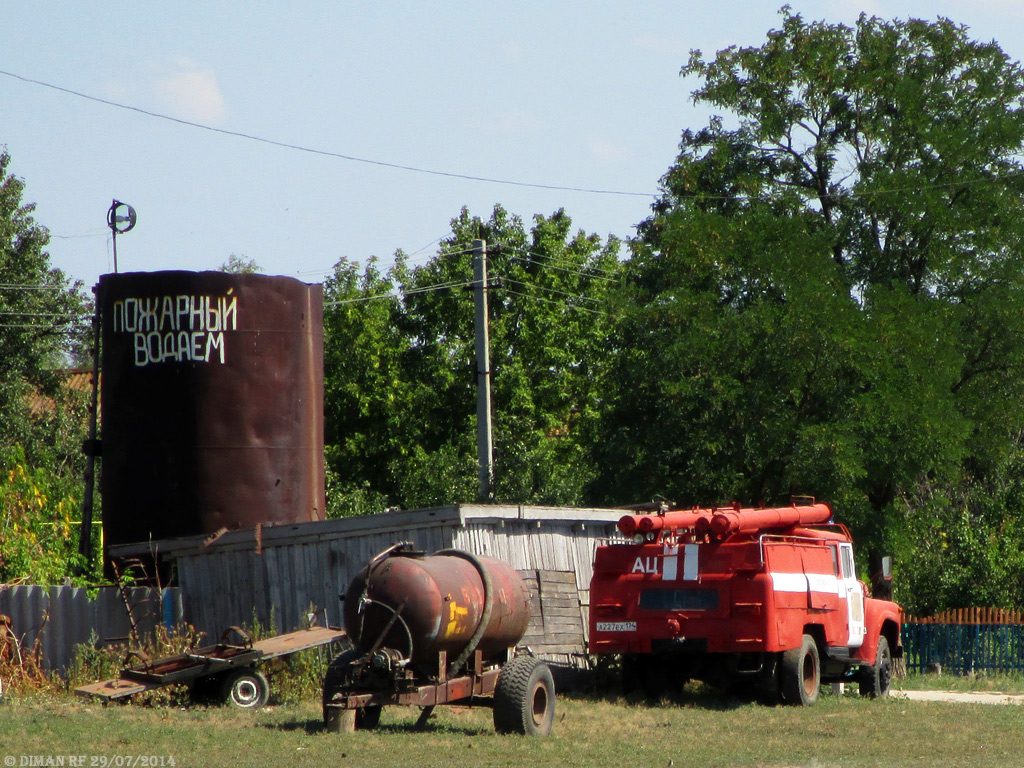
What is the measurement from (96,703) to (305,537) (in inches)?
150

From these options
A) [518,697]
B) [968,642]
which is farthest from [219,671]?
[968,642]

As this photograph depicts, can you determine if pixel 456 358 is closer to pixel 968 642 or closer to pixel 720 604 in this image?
pixel 968 642

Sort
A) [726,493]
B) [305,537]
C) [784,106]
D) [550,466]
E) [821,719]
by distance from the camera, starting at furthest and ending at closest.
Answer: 1. [550,466]
2. [784,106]
3. [726,493]
4. [305,537]
5. [821,719]

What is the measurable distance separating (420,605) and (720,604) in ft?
16.6

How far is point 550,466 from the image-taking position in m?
33.1

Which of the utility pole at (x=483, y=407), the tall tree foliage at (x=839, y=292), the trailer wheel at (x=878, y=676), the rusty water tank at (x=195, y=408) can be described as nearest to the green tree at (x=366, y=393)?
the utility pole at (x=483, y=407)

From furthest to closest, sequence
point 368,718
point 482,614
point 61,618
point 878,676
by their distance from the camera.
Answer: point 878,676 < point 61,618 < point 368,718 < point 482,614

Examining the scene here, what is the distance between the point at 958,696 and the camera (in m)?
20.0

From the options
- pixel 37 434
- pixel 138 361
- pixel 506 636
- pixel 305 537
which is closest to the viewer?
pixel 506 636

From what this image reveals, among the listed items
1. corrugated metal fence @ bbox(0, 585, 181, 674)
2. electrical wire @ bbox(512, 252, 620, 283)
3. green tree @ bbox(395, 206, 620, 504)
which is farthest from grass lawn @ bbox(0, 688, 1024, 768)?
electrical wire @ bbox(512, 252, 620, 283)

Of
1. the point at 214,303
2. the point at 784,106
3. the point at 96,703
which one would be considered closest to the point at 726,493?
the point at 784,106

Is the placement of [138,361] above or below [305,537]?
above

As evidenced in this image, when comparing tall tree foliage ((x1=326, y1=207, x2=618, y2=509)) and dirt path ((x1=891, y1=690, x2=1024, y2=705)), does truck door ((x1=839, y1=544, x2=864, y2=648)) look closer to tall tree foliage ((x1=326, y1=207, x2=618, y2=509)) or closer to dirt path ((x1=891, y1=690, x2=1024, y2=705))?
dirt path ((x1=891, y1=690, x2=1024, y2=705))

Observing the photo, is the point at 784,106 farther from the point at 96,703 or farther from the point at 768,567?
the point at 96,703
